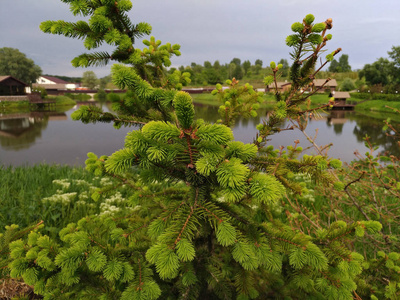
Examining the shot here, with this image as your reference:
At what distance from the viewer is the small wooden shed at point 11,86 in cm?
4066

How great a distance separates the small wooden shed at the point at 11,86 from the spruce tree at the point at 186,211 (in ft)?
172

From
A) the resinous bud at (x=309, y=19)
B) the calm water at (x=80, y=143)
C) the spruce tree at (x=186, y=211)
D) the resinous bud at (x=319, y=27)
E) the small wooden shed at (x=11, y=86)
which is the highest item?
the small wooden shed at (x=11, y=86)

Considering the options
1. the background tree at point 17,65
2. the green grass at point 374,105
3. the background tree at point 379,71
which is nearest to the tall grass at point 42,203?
the green grass at point 374,105

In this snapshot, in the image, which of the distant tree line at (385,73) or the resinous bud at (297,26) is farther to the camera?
the distant tree line at (385,73)

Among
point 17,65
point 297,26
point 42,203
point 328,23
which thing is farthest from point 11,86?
point 328,23

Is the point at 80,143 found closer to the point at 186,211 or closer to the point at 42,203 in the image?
the point at 42,203

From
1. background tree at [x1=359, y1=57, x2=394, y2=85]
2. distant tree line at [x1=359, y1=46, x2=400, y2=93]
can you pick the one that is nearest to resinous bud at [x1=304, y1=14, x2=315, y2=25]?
distant tree line at [x1=359, y1=46, x2=400, y2=93]

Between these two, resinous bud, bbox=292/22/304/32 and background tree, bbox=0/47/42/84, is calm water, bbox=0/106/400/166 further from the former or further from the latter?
background tree, bbox=0/47/42/84

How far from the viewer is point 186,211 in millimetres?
1291

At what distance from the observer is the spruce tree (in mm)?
1060

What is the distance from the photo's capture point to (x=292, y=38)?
4.73 ft

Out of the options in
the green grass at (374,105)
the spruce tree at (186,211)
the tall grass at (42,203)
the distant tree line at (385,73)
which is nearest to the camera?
the spruce tree at (186,211)

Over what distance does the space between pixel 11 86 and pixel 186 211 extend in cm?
5696

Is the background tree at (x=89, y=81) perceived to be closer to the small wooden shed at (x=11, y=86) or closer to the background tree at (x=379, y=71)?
the small wooden shed at (x=11, y=86)
